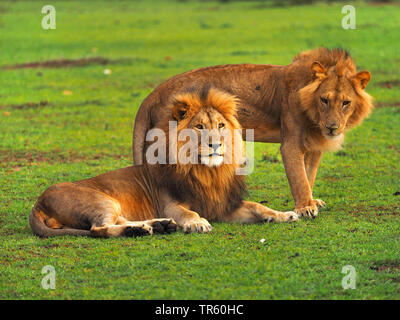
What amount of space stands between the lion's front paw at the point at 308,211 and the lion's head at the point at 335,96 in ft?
2.25

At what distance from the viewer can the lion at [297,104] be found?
6.98 metres

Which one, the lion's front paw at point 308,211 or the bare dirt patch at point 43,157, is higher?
the bare dirt patch at point 43,157

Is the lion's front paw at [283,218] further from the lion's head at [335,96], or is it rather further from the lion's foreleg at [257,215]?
the lion's head at [335,96]

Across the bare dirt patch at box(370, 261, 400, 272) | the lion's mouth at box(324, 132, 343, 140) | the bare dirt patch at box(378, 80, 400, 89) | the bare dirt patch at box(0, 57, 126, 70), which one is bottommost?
the bare dirt patch at box(370, 261, 400, 272)

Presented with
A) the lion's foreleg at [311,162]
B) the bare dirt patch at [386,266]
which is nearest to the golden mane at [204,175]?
the lion's foreleg at [311,162]

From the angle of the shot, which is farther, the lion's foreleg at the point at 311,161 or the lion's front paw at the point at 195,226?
the lion's foreleg at the point at 311,161

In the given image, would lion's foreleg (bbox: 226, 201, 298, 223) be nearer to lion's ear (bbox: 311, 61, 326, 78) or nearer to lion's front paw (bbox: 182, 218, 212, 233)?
lion's front paw (bbox: 182, 218, 212, 233)

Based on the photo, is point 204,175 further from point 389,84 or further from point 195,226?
point 389,84

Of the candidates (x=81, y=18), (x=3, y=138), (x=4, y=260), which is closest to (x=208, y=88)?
(x=4, y=260)

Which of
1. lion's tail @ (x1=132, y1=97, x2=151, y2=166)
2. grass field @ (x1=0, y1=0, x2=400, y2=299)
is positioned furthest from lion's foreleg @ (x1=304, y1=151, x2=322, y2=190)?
lion's tail @ (x1=132, y1=97, x2=151, y2=166)

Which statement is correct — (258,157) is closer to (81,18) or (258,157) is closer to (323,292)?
(323,292)

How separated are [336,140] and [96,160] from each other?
3.66m

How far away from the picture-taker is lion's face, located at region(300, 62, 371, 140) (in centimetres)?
691

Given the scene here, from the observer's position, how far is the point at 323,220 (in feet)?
22.2
